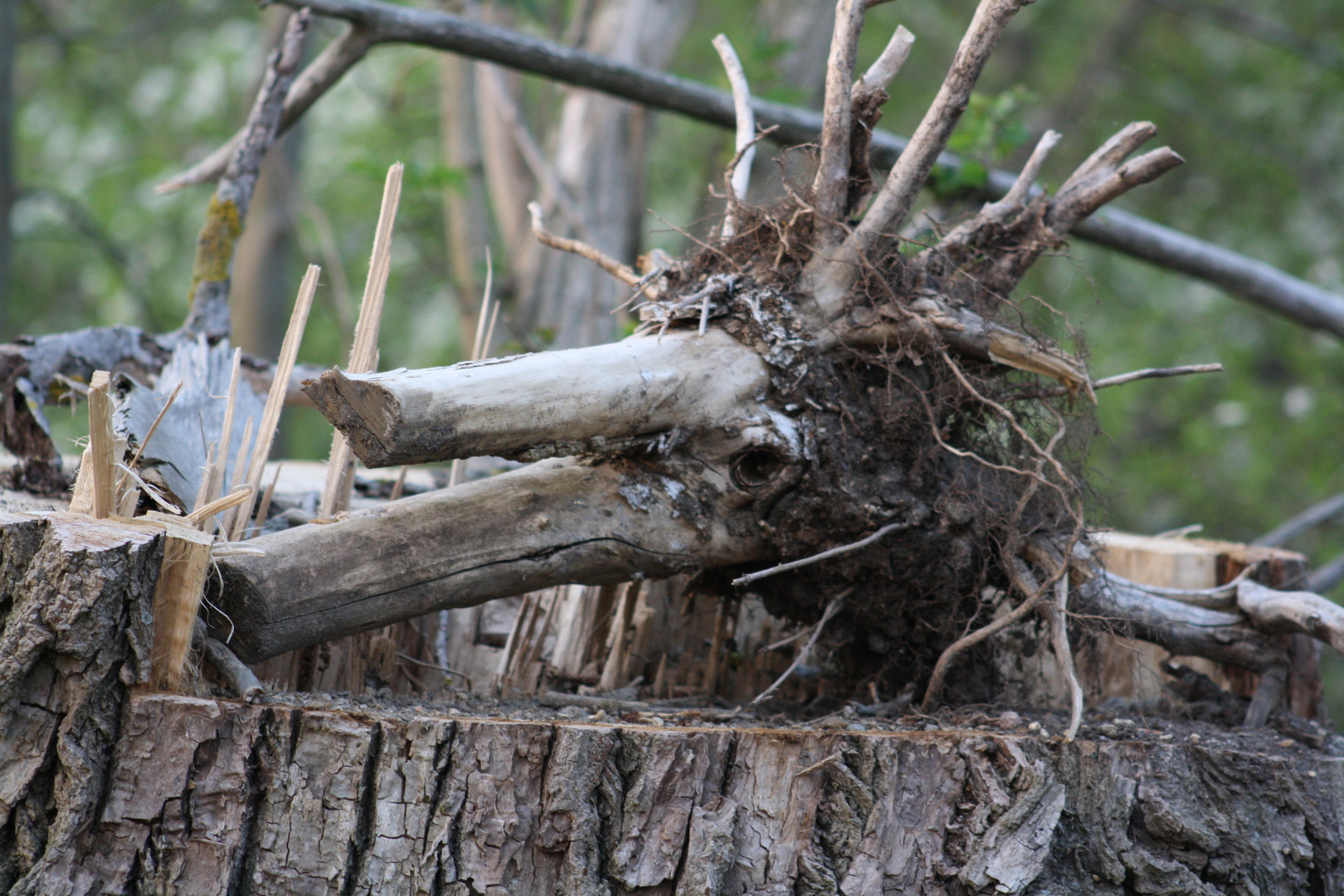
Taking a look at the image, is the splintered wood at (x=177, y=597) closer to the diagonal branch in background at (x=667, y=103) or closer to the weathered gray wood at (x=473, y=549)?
the weathered gray wood at (x=473, y=549)

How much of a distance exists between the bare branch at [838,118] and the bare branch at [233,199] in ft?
6.06

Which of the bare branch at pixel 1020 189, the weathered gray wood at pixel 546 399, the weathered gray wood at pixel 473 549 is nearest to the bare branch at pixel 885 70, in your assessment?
the bare branch at pixel 1020 189

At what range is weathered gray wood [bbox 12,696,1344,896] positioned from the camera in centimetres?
153

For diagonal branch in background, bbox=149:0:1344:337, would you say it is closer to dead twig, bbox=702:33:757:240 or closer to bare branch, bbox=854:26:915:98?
dead twig, bbox=702:33:757:240

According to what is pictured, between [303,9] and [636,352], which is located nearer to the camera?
[636,352]

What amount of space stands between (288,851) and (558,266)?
167 inches

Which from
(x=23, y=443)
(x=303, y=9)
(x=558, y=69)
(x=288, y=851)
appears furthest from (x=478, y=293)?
(x=288, y=851)

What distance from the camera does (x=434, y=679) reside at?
7.45 feet

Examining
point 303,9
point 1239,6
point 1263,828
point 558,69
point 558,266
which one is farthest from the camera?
point 1239,6

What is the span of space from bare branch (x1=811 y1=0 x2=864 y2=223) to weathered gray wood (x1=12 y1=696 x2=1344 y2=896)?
1.16 meters

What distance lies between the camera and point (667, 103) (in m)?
3.76

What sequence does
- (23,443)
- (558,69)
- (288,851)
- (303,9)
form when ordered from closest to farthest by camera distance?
(288,851), (23,443), (303,9), (558,69)

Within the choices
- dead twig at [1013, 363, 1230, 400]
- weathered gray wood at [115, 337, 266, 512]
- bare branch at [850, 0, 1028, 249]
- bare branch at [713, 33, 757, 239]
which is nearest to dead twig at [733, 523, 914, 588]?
dead twig at [1013, 363, 1230, 400]

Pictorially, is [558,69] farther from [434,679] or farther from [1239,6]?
[1239,6]
